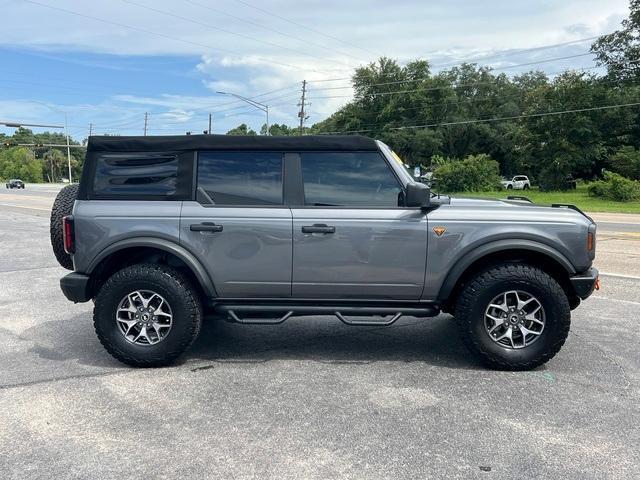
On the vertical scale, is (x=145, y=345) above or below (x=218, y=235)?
below

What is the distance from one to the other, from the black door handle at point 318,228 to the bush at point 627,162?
44461 mm

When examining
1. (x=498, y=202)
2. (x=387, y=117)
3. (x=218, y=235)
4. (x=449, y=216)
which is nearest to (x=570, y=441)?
(x=449, y=216)

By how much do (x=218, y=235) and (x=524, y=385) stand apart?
2.62 meters

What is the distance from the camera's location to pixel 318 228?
14.4 ft

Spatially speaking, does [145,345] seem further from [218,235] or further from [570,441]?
[570,441]

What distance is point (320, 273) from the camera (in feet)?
14.6

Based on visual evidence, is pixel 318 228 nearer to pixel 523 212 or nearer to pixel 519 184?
pixel 523 212

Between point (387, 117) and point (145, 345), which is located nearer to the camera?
point (145, 345)

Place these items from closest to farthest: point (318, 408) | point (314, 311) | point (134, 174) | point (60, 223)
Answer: point (318, 408)
point (314, 311)
point (134, 174)
point (60, 223)

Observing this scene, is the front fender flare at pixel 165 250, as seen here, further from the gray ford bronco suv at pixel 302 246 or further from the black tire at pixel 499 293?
the black tire at pixel 499 293

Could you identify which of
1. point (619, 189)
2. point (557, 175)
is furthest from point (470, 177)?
point (619, 189)

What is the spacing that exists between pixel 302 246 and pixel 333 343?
1271 mm

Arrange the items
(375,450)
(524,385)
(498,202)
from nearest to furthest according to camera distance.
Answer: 1. (375,450)
2. (524,385)
3. (498,202)

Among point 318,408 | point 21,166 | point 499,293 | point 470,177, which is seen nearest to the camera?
point 318,408
